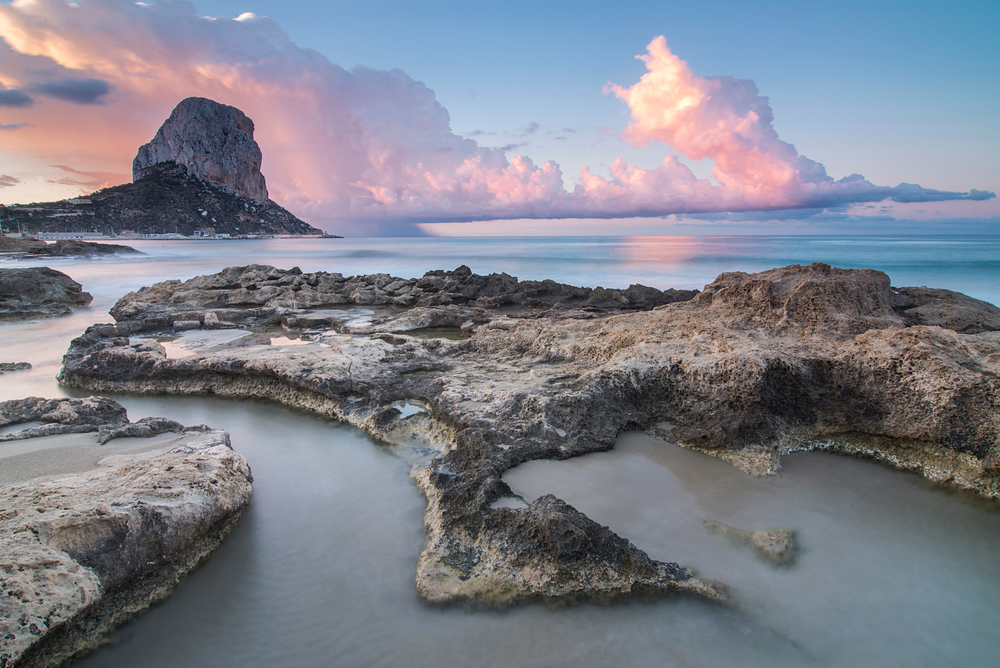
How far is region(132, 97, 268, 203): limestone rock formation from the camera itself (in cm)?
7681

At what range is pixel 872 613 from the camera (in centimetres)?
238

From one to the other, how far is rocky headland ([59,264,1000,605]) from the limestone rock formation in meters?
87.6

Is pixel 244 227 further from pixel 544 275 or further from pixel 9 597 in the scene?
pixel 9 597

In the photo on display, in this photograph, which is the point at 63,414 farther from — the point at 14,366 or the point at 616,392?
the point at 616,392

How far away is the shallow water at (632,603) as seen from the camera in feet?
7.23

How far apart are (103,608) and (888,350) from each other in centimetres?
546

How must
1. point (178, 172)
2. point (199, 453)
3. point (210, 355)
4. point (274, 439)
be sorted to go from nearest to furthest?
point (199, 453)
point (274, 439)
point (210, 355)
point (178, 172)

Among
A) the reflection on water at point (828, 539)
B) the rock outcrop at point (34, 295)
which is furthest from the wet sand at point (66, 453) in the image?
the rock outcrop at point (34, 295)

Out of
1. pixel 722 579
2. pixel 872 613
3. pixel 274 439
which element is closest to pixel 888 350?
pixel 872 613

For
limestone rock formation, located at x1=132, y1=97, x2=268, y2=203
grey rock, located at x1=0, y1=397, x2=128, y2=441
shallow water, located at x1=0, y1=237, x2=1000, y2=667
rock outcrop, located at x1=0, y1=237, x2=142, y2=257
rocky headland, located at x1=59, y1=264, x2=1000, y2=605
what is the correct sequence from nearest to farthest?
shallow water, located at x1=0, y1=237, x2=1000, y2=667 < rocky headland, located at x1=59, y1=264, x2=1000, y2=605 < grey rock, located at x1=0, y1=397, x2=128, y2=441 < rock outcrop, located at x1=0, y1=237, x2=142, y2=257 < limestone rock formation, located at x1=132, y1=97, x2=268, y2=203

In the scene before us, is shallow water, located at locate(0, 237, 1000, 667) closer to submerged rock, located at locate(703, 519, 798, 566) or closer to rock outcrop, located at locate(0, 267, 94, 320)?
submerged rock, located at locate(703, 519, 798, 566)

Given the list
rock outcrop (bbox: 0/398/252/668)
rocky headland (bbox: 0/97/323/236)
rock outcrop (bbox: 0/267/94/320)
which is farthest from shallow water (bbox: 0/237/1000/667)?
rocky headland (bbox: 0/97/323/236)

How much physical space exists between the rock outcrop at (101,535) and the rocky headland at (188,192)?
2966 inches

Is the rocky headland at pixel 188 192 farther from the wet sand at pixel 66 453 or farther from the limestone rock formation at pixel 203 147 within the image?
the wet sand at pixel 66 453
